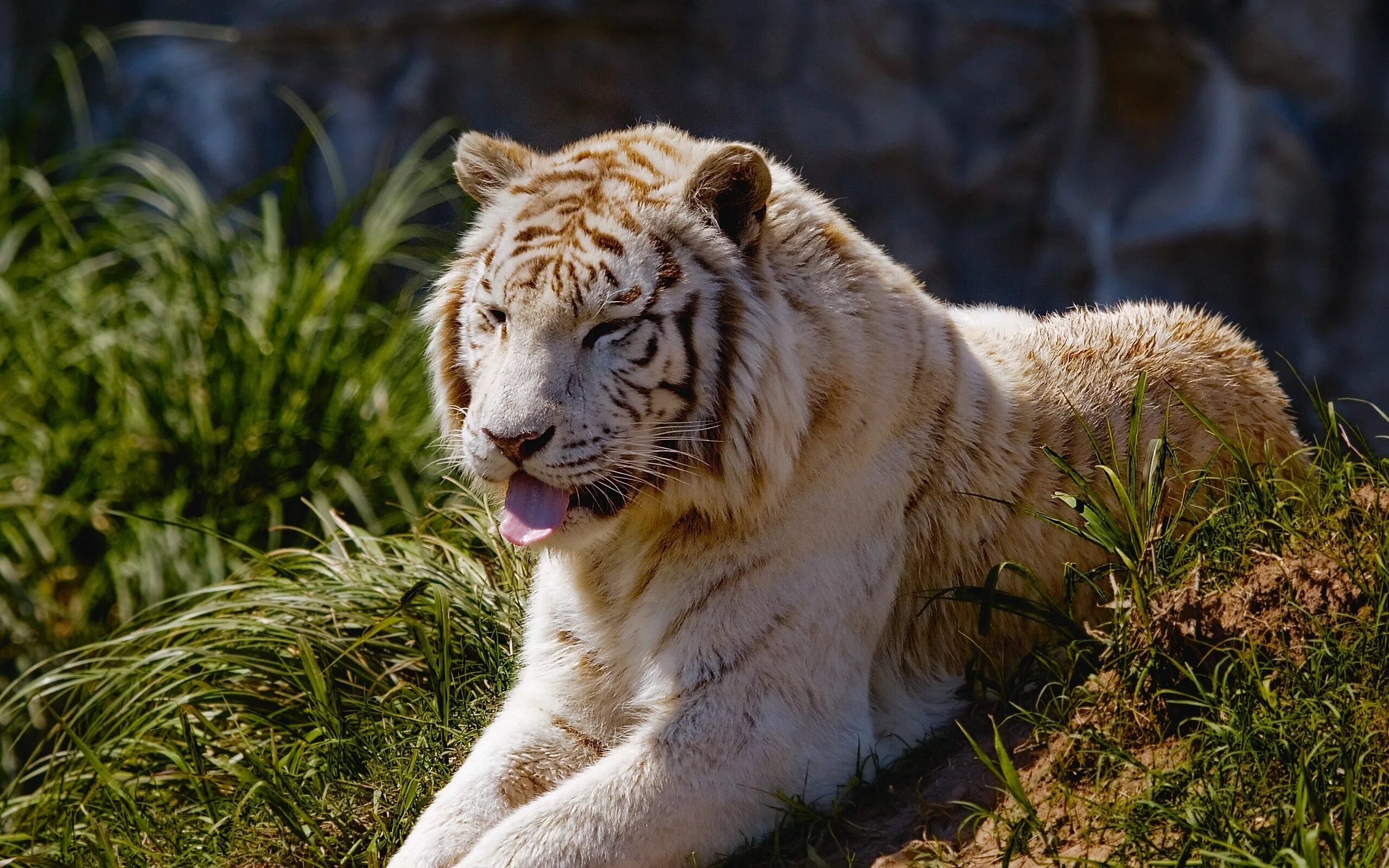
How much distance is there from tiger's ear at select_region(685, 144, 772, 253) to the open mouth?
65 cm

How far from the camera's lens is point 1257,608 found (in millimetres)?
2953

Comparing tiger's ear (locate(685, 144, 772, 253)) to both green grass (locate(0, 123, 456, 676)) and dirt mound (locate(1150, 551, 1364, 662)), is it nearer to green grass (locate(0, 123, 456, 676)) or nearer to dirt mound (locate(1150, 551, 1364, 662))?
dirt mound (locate(1150, 551, 1364, 662))

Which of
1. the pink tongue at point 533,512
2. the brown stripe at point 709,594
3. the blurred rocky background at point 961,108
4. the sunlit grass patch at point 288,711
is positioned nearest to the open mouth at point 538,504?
the pink tongue at point 533,512

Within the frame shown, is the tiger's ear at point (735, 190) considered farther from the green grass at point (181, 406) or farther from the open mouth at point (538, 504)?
the green grass at point (181, 406)

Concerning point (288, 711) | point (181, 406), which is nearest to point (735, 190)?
point (288, 711)

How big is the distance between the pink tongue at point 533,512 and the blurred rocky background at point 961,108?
5.78 meters

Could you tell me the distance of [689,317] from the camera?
3135mm

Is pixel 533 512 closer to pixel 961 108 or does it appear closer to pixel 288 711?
pixel 288 711

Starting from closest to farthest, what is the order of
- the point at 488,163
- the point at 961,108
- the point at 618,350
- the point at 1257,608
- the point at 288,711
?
the point at 1257,608
the point at 618,350
the point at 488,163
the point at 288,711
the point at 961,108

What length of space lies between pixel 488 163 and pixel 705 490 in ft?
3.54

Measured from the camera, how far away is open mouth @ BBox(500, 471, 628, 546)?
3.08m

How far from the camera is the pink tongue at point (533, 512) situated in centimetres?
308

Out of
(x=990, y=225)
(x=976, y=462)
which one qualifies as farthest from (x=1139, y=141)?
(x=976, y=462)

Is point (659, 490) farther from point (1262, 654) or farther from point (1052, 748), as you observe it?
point (1262, 654)
